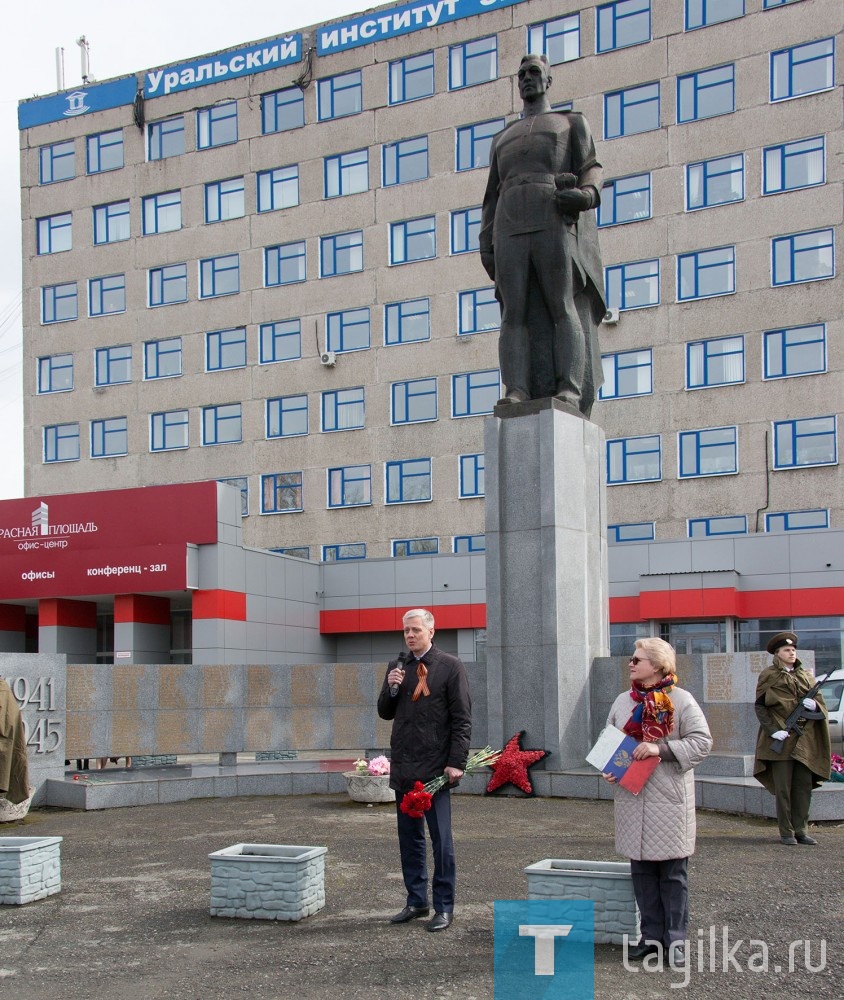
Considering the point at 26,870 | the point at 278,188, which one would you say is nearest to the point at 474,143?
the point at 278,188

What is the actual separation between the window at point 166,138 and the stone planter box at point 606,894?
42876mm

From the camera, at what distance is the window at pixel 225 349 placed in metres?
43.8

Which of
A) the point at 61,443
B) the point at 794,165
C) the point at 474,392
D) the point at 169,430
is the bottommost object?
the point at 61,443

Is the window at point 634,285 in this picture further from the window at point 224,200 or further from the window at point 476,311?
the window at point 224,200

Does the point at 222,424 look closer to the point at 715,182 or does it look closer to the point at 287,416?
the point at 287,416

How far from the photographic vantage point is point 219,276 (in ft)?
146

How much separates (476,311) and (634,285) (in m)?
5.27

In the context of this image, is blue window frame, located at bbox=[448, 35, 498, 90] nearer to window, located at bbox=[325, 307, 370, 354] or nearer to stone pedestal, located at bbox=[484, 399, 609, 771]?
window, located at bbox=[325, 307, 370, 354]

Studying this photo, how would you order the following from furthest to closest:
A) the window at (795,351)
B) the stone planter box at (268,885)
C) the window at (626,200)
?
the window at (626,200), the window at (795,351), the stone planter box at (268,885)

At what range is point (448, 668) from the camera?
7.39 meters

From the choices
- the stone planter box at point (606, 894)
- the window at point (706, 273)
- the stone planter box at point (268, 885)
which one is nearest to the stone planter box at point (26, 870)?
the stone planter box at point (268, 885)

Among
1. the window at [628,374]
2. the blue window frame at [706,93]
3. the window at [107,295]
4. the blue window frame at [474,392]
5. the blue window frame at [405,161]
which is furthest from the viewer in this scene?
the window at [107,295]

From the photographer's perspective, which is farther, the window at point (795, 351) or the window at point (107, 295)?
the window at point (107, 295)

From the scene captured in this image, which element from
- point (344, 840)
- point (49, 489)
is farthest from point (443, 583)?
point (344, 840)
